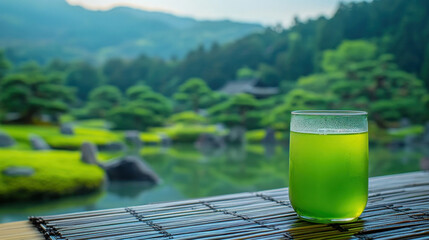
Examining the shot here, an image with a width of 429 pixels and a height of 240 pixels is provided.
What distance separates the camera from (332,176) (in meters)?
0.71

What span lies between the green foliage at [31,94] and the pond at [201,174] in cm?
224

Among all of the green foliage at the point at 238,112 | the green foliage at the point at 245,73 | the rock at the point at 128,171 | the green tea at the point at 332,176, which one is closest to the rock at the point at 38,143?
the rock at the point at 128,171

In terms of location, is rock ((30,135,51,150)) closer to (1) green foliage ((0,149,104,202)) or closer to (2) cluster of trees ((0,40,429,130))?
(2) cluster of trees ((0,40,429,130))

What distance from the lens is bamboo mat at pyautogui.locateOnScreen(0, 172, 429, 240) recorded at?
69 cm

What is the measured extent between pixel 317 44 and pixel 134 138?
581 centimetres

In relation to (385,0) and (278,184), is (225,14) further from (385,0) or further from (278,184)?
(278,184)

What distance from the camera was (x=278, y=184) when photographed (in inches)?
263

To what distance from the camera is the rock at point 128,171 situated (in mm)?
6117

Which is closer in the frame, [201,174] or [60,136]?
[201,174]

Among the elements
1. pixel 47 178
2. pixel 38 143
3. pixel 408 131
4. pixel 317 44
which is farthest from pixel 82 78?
pixel 408 131

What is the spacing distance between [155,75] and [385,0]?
691 cm

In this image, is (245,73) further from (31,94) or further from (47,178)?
(47,178)

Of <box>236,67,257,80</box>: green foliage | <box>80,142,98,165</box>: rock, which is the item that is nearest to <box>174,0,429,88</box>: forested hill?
<box>236,67,257,80</box>: green foliage

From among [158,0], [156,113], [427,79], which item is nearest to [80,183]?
[156,113]
